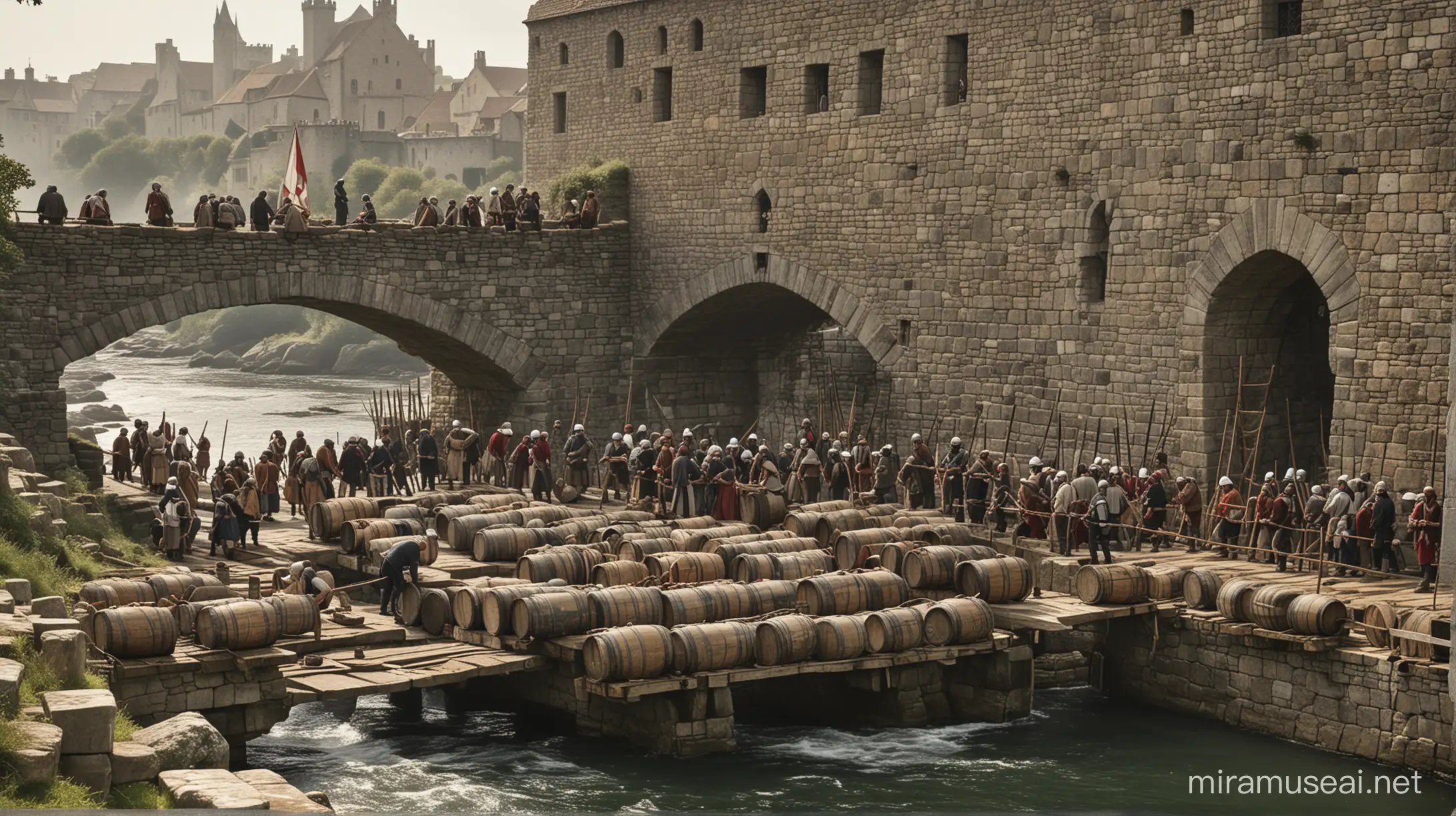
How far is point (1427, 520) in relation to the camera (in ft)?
66.3

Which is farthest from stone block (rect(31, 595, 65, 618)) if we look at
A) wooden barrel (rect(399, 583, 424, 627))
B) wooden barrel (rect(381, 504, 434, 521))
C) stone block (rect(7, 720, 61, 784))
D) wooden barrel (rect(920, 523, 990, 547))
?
wooden barrel (rect(920, 523, 990, 547))

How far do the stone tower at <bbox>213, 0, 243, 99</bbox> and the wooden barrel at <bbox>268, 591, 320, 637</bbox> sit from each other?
112 metres

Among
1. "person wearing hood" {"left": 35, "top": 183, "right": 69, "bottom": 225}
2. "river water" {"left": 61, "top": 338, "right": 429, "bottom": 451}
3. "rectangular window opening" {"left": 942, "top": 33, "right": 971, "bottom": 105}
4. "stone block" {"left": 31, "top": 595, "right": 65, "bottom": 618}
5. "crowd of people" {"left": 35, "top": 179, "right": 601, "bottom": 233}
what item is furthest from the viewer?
"river water" {"left": 61, "top": 338, "right": 429, "bottom": 451}

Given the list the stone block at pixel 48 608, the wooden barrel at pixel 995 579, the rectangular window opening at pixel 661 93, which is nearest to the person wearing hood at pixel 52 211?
the rectangular window opening at pixel 661 93

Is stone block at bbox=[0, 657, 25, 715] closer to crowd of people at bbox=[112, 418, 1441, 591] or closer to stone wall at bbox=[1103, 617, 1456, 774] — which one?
crowd of people at bbox=[112, 418, 1441, 591]

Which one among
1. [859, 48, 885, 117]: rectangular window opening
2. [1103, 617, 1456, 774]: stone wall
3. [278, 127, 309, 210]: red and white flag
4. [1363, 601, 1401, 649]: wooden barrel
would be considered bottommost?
[1103, 617, 1456, 774]: stone wall

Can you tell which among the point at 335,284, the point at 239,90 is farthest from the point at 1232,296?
the point at 239,90

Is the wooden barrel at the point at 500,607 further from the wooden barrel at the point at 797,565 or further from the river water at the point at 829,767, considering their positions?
the wooden barrel at the point at 797,565

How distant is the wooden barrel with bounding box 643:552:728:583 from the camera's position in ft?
67.9

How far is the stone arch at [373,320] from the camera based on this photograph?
2831cm

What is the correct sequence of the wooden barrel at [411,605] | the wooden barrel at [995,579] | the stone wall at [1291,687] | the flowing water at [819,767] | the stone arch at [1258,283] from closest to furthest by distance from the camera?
the flowing water at [819,767]
the stone wall at [1291,687]
the wooden barrel at [411,605]
the wooden barrel at [995,579]
the stone arch at [1258,283]

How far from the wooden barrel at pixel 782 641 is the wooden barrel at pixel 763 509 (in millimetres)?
6255

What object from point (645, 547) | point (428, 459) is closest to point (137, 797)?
point (645, 547)

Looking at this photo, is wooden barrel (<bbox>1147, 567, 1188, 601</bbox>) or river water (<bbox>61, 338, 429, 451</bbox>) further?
river water (<bbox>61, 338, 429, 451</bbox>)
